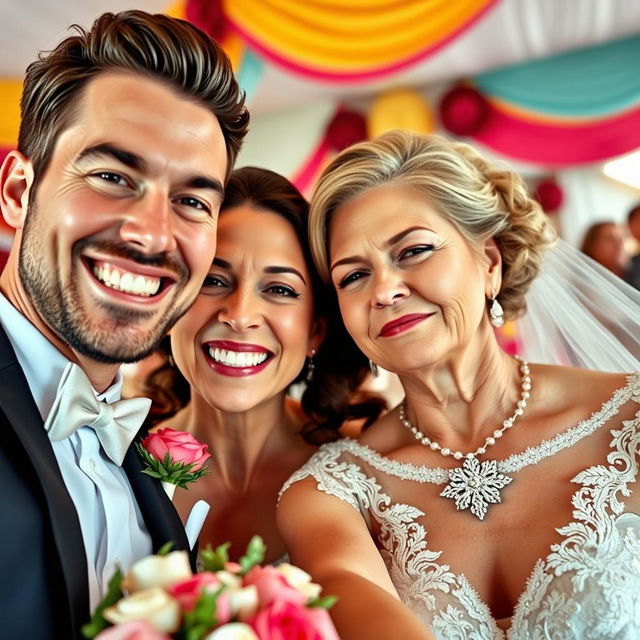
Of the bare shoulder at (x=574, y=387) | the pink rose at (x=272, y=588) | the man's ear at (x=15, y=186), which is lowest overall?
the pink rose at (x=272, y=588)

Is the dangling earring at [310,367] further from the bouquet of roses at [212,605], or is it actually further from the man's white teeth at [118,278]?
the bouquet of roses at [212,605]

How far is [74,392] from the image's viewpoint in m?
1.48

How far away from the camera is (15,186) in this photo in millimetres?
1744

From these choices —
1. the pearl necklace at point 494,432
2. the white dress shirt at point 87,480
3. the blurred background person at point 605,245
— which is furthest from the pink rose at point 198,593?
the blurred background person at point 605,245

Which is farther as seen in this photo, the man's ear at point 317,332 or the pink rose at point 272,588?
the man's ear at point 317,332

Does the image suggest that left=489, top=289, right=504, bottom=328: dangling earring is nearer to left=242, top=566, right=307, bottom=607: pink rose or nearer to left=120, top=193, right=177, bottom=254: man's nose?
left=120, top=193, right=177, bottom=254: man's nose

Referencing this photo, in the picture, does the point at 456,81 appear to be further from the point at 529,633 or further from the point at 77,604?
the point at 77,604

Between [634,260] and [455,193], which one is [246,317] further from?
[634,260]

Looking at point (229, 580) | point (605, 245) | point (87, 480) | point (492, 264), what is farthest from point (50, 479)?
point (605, 245)

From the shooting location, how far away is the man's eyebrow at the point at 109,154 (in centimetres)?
165

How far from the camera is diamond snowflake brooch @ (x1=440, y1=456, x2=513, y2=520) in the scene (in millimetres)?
1977

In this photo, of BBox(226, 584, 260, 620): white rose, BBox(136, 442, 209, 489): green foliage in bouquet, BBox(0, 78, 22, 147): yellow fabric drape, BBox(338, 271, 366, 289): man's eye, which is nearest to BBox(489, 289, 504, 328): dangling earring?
BBox(338, 271, 366, 289): man's eye

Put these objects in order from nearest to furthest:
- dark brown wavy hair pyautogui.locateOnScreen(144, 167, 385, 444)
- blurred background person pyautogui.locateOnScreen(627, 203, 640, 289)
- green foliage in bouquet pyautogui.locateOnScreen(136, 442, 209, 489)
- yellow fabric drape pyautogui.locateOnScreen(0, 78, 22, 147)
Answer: green foliage in bouquet pyautogui.locateOnScreen(136, 442, 209, 489) → dark brown wavy hair pyautogui.locateOnScreen(144, 167, 385, 444) → yellow fabric drape pyautogui.locateOnScreen(0, 78, 22, 147) → blurred background person pyautogui.locateOnScreen(627, 203, 640, 289)

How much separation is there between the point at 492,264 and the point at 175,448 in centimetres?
115
